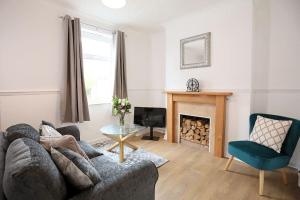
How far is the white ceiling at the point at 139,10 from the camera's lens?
2.79 meters

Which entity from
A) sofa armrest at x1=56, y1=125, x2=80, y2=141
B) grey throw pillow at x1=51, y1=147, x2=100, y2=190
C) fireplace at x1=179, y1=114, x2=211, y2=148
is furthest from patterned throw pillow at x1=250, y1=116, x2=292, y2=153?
sofa armrest at x1=56, y1=125, x2=80, y2=141

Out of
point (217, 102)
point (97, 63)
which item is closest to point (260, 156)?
point (217, 102)

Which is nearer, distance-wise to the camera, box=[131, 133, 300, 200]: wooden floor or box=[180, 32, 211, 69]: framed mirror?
→ box=[131, 133, 300, 200]: wooden floor

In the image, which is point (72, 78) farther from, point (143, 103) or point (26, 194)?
point (26, 194)

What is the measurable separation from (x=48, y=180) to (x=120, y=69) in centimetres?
305

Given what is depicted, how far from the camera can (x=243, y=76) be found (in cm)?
273

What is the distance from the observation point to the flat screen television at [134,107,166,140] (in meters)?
3.85

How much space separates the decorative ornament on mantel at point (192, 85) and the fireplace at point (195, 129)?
54cm

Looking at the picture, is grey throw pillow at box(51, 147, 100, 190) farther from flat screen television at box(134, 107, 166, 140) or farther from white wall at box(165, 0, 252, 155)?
flat screen television at box(134, 107, 166, 140)

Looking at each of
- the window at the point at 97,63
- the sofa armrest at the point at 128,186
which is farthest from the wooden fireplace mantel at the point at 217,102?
the sofa armrest at the point at 128,186

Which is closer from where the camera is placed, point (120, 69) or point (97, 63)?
point (97, 63)

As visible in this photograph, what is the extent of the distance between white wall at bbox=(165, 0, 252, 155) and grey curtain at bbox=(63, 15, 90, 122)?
2.03 metres

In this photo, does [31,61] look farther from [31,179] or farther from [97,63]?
[31,179]

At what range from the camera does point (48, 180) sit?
900mm
